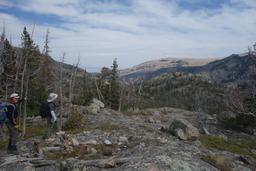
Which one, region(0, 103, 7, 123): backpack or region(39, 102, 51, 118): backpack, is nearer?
region(0, 103, 7, 123): backpack

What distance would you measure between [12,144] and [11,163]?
2042mm

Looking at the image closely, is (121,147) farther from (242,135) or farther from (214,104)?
(214,104)

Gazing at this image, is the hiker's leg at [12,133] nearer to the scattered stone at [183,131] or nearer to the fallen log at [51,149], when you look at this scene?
the fallen log at [51,149]

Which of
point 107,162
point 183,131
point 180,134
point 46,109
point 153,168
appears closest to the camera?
point 153,168

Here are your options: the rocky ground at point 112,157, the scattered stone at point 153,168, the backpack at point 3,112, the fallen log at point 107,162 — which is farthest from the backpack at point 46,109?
the scattered stone at point 153,168

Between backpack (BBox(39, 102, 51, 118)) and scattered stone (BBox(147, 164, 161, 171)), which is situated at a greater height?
backpack (BBox(39, 102, 51, 118))

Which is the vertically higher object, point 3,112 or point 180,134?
point 3,112

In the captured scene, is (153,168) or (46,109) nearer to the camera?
(153,168)

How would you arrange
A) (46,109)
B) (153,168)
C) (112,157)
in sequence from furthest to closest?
(46,109)
(112,157)
(153,168)

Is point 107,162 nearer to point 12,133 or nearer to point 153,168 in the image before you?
point 153,168

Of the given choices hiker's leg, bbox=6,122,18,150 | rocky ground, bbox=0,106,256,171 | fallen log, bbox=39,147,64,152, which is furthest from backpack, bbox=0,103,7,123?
fallen log, bbox=39,147,64,152

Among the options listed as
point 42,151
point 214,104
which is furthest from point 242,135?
point 214,104

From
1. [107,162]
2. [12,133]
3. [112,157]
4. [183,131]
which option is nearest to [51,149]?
[12,133]

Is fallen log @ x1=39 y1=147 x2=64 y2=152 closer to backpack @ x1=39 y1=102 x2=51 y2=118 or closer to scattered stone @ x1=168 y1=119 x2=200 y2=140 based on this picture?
backpack @ x1=39 y1=102 x2=51 y2=118
